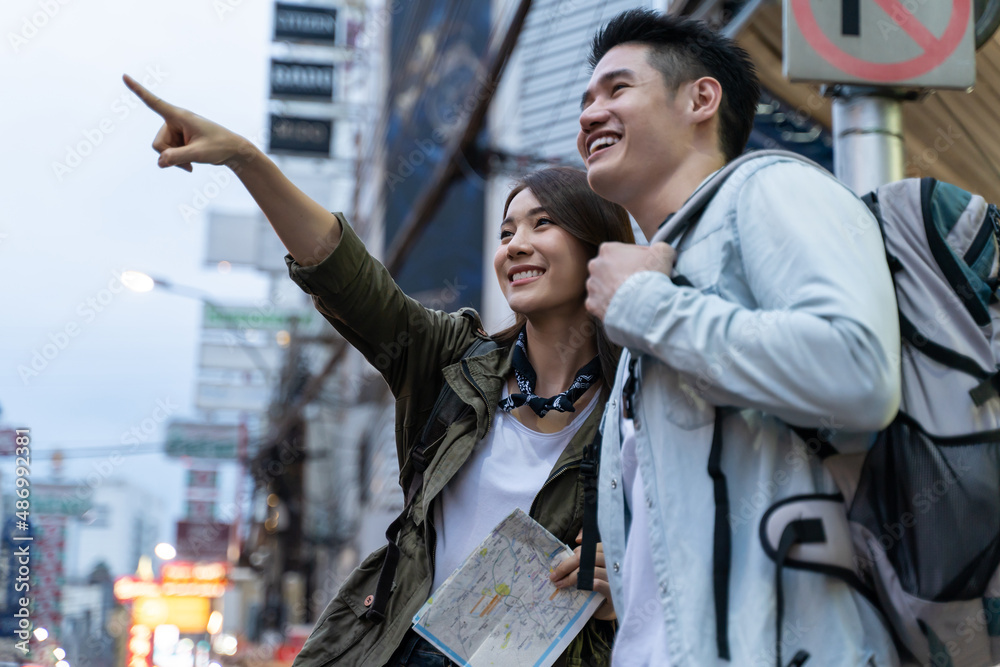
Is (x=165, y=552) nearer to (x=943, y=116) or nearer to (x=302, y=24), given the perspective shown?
(x=302, y=24)

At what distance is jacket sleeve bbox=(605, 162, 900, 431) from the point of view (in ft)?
4.87

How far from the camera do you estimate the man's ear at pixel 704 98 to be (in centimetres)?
216

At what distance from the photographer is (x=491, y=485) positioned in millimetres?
2527

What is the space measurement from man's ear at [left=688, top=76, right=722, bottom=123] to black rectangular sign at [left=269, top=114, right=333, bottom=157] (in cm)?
1945

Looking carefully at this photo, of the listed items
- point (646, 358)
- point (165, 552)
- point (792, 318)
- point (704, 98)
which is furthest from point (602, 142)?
point (165, 552)

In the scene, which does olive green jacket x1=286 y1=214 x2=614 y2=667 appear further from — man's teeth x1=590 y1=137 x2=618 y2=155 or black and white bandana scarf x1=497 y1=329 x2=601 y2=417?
man's teeth x1=590 y1=137 x2=618 y2=155

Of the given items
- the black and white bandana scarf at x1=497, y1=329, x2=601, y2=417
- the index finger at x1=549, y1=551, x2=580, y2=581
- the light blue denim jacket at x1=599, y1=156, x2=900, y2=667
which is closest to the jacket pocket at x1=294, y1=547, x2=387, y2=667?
the index finger at x1=549, y1=551, x2=580, y2=581

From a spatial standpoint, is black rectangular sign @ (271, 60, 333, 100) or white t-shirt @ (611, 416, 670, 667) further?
black rectangular sign @ (271, 60, 333, 100)

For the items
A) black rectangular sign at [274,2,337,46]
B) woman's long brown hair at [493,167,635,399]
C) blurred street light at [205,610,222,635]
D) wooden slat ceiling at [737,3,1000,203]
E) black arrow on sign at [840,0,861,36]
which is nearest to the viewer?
woman's long brown hair at [493,167,635,399]

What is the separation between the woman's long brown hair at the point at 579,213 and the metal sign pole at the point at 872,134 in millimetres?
1006

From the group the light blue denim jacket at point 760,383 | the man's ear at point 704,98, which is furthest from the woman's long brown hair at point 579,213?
the light blue denim jacket at point 760,383

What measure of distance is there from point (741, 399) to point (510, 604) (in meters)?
1.09

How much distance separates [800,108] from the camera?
7633 mm

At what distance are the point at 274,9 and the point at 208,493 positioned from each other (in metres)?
22.6
